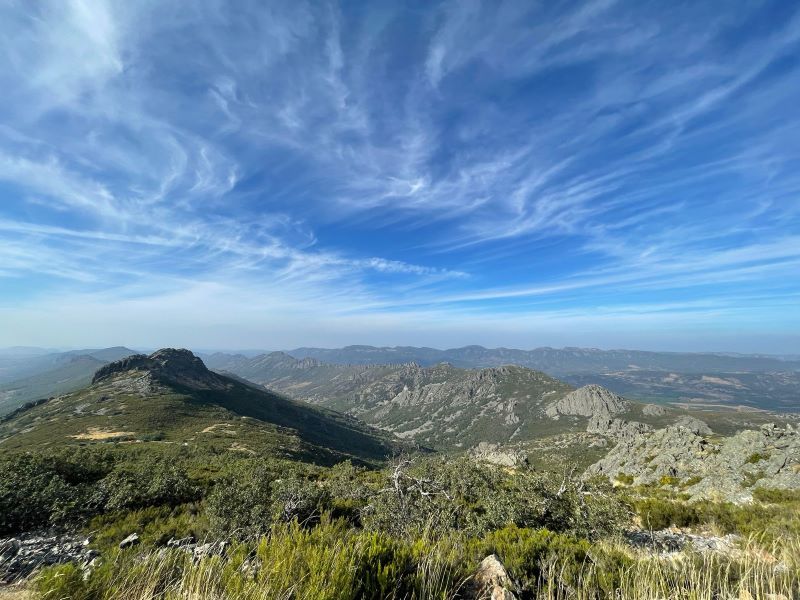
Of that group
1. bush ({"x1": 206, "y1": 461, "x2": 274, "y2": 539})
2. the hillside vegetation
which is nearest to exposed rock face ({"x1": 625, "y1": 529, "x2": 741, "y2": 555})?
the hillside vegetation

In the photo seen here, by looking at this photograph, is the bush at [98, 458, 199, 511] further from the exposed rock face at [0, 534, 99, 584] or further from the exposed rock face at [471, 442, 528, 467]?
the exposed rock face at [471, 442, 528, 467]

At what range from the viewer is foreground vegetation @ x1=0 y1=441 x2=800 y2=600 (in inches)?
188

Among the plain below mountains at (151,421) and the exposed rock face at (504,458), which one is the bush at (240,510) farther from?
the plain below mountains at (151,421)

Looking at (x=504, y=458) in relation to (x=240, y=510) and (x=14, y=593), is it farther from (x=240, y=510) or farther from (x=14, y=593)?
(x=14, y=593)

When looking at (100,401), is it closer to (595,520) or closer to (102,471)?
(102,471)

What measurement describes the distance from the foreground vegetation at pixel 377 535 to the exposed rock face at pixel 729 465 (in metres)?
4.75

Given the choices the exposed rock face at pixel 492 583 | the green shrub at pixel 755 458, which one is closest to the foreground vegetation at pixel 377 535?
the exposed rock face at pixel 492 583

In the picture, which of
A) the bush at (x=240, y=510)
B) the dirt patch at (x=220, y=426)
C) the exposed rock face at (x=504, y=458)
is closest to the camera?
the bush at (x=240, y=510)

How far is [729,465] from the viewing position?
29.1 metres

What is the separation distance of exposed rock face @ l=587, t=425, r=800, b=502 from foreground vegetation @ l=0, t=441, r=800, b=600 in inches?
187

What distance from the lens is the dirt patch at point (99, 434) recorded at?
86188 mm

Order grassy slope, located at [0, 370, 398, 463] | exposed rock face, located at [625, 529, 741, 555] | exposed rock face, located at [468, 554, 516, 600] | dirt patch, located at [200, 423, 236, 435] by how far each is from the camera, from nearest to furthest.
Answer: exposed rock face, located at [468, 554, 516, 600] → exposed rock face, located at [625, 529, 741, 555] → grassy slope, located at [0, 370, 398, 463] → dirt patch, located at [200, 423, 236, 435]

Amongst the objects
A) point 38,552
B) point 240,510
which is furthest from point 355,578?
point 38,552

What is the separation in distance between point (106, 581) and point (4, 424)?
207 meters
